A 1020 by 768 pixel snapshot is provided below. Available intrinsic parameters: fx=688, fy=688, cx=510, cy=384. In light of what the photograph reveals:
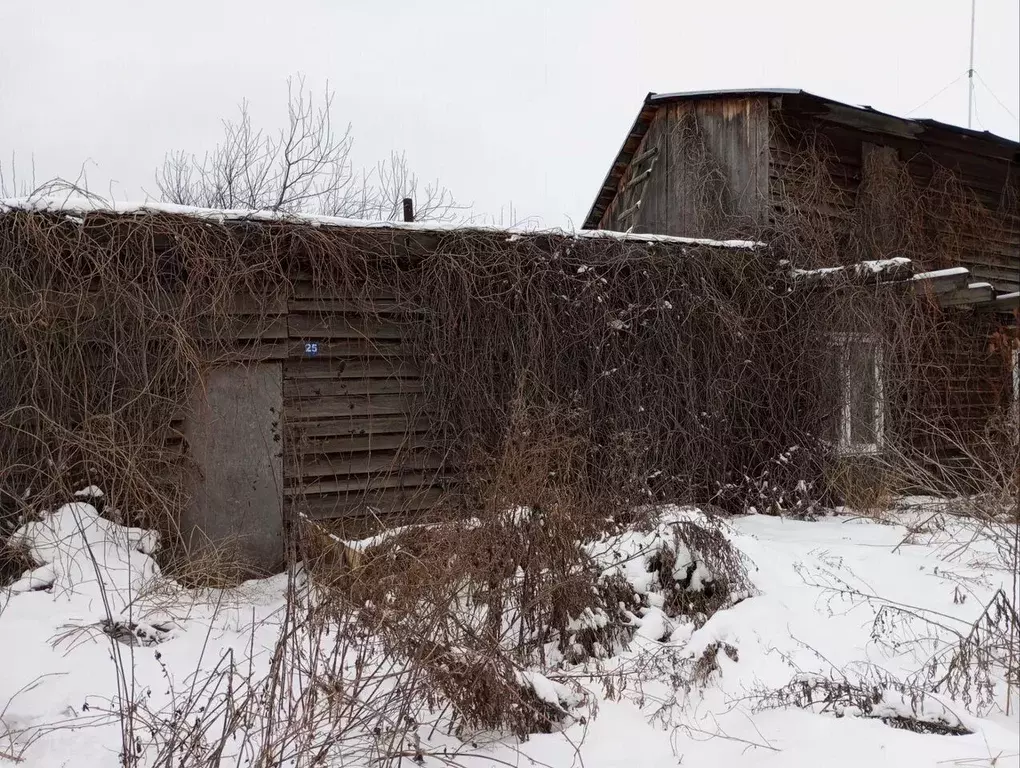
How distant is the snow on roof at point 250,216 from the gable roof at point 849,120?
117 inches

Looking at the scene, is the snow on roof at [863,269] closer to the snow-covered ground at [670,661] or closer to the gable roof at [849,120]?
the gable roof at [849,120]

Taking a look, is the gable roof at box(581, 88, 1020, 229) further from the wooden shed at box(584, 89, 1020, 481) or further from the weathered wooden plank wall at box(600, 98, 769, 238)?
the weathered wooden plank wall at box(600, 98, 769, 238)

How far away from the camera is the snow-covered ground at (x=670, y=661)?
2.80m

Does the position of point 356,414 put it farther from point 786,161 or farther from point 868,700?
point 786,161

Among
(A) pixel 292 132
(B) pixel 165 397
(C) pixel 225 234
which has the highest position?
(A) pixel 292 132

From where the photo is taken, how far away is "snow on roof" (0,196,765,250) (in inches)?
192

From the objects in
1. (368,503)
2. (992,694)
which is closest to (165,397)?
(368,503)

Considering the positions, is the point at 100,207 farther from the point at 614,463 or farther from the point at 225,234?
the point at 614,463

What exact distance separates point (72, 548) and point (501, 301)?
3.74 m

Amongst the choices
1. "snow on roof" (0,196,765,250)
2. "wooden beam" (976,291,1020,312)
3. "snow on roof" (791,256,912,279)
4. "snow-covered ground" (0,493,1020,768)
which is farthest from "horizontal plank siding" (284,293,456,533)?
→ "wooden beam" (976,291,1020,312)

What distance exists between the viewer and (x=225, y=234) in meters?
5.29

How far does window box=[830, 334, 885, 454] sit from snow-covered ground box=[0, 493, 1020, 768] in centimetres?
236

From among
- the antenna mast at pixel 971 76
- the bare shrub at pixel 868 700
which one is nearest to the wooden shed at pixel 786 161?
the antenna mast at pixel 971 76

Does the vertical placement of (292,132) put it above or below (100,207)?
above
